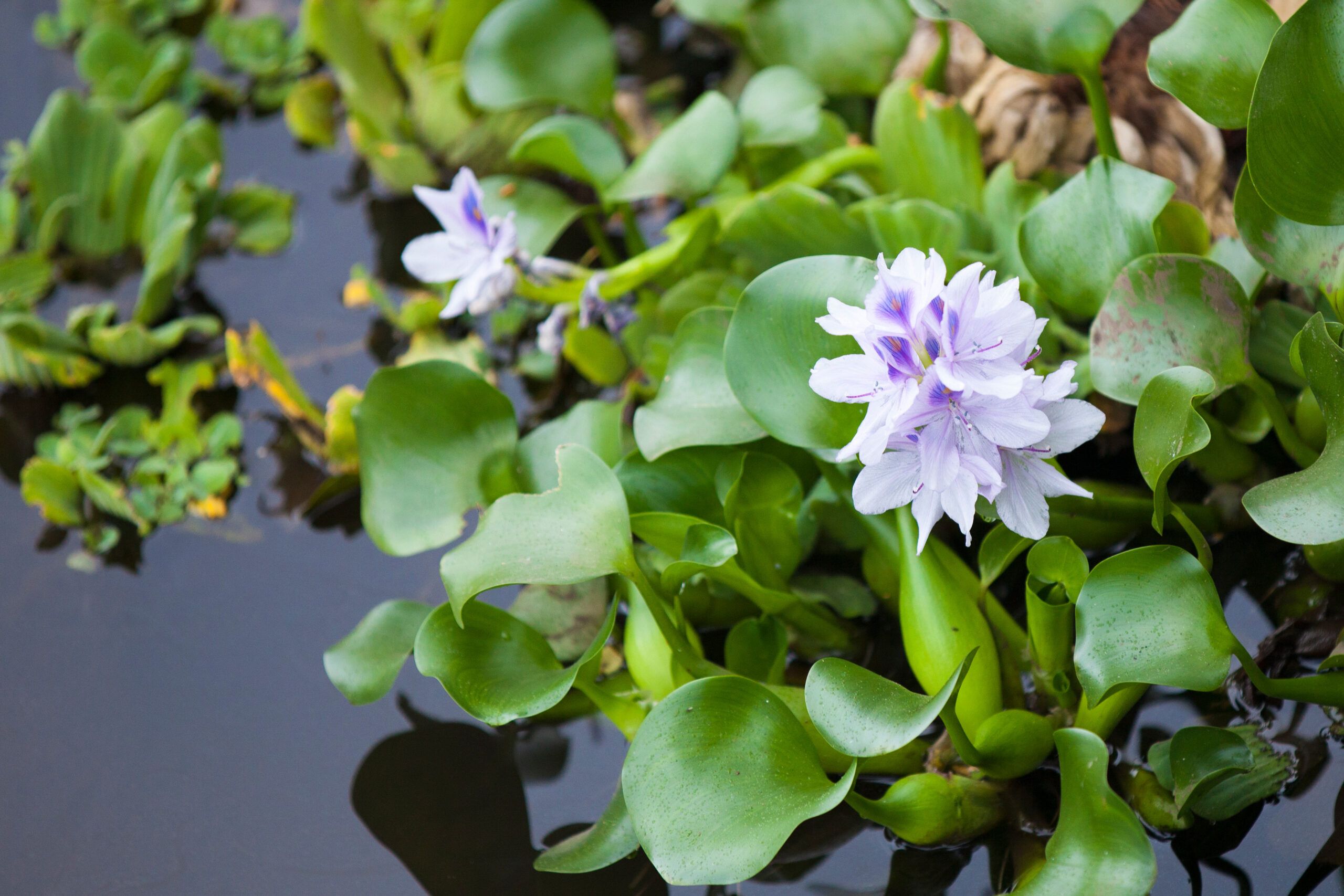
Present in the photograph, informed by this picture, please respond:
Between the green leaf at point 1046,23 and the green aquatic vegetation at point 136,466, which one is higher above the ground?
the green leaf at point 1046,23

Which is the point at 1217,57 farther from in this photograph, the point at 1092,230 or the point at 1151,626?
the point at 1151,626

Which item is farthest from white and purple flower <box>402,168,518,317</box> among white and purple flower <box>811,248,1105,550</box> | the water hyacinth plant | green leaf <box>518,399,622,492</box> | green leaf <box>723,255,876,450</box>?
white and purple flower <box>811,248,1105,550</box>

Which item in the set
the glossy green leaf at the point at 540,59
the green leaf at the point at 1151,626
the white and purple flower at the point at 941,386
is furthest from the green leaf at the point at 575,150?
the green leaf at the point at 1151,626

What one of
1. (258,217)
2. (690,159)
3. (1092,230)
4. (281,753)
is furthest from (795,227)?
(258,217)

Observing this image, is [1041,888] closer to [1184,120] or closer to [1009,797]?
[1009,797]

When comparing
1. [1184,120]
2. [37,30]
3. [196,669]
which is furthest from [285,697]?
[37,30]

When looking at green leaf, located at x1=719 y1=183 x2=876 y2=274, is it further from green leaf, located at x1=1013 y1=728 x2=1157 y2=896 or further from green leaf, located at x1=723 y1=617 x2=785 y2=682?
green leaf, located at x1=1013 y1=728 x2=1157 y2=896

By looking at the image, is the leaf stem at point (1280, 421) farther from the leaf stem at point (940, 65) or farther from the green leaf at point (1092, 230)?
the leaf stem at point (940, 65)
